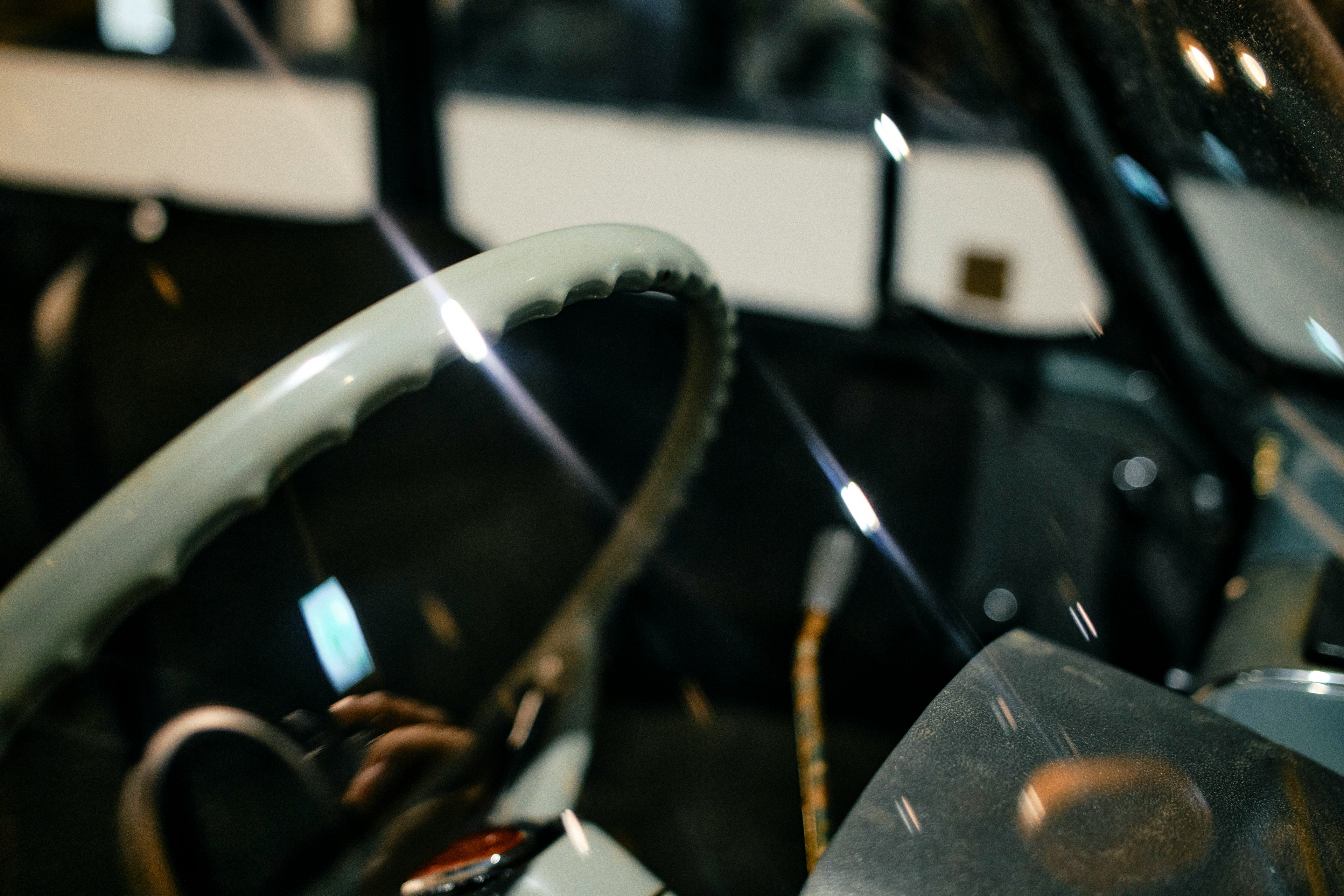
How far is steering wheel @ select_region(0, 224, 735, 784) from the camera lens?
11.3 inches

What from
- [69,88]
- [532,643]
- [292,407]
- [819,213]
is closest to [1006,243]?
[819,213]

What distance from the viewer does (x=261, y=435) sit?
1.00 feet

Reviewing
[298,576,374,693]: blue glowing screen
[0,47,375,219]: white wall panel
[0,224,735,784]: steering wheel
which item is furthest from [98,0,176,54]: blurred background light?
[0,224,735,784]: steering wheel

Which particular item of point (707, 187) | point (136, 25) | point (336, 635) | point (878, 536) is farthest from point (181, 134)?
point (878, 536)

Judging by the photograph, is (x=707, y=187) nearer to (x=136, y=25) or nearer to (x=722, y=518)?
(x=722, y=518)

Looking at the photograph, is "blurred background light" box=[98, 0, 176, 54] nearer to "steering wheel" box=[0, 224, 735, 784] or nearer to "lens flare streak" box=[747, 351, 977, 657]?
"lens flare streak" box=[747, 351, 977, 657]

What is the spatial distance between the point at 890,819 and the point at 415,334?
0.85 ft

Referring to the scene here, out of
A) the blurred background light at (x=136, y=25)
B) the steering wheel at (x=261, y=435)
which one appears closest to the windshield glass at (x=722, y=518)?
the steering wheel at (x=261, y=435)

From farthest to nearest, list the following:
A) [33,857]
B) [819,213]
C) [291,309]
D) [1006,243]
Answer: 1. [819,213]
2. [1006,243]
3. [291,309]
4. [33,857]

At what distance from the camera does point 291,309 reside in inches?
28.4

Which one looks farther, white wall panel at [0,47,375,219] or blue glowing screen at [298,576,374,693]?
white wall panel at [0,47,375,219]

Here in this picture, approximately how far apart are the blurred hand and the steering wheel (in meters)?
0.24

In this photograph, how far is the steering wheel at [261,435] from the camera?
287mm

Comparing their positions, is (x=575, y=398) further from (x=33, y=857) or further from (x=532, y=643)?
Result: (x=33, y=857)
